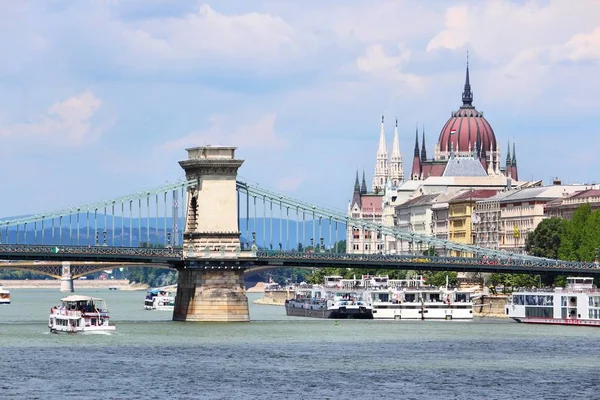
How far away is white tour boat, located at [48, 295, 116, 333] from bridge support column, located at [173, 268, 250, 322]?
8.75 meters

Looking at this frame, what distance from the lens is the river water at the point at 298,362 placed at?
266ft

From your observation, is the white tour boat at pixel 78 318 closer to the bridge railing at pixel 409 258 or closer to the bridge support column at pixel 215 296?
the bridge support column at pixel 215 296

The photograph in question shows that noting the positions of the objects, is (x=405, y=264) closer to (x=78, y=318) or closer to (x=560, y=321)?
(x=560, y=321)

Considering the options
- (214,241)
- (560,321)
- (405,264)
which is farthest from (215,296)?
(560,321)

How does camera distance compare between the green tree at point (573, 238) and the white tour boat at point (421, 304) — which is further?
the green tree at point (573, 238)

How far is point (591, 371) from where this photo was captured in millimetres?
90625

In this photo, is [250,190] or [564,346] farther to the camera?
[250,190]

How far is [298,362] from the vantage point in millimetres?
95250

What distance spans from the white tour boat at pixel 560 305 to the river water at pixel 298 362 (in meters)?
3.43

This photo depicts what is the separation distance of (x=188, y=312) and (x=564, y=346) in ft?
94.3

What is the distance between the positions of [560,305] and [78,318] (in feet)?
109

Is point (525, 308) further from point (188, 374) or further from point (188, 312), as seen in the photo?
point (188, 374)

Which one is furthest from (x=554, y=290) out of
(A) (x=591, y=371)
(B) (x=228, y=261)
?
(A) (x=591, y=371)

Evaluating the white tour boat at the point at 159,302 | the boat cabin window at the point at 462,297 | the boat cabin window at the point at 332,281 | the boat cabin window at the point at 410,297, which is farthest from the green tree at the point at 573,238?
the white tour boat at the point at 159,302
